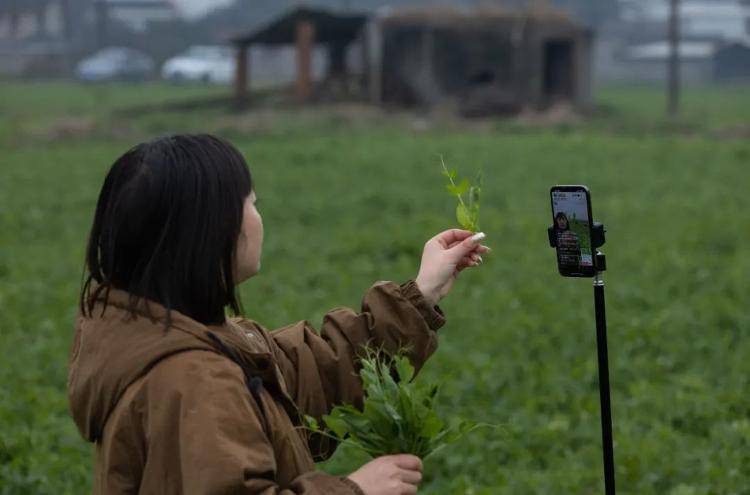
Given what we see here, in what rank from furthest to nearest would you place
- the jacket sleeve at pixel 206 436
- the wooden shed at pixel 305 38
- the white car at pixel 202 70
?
the white car at pixel 202 70 → the wooden shed at pixel 305 38 → the jacket sleeve at pixel 206 436

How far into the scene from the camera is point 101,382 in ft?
7.91

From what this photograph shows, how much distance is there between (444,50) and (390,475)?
99.6 ft

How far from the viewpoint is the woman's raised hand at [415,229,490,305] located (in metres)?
2.86

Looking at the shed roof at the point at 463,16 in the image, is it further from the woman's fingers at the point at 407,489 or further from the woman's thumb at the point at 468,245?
the woman's fingers at the point at 407,489

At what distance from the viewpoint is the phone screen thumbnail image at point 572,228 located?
2720 mm

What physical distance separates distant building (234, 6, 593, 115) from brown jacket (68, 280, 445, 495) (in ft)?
94.5

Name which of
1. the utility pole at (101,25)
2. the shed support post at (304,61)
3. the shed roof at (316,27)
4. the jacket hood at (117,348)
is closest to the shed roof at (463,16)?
the shed roof at (316,27)

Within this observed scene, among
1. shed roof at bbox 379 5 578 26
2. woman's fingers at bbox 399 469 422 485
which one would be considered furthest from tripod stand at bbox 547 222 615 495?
shed roof at bbox 379 5 578 26

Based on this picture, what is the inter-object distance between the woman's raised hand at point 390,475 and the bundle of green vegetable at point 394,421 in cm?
5

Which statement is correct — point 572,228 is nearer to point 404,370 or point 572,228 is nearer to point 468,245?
point 468,245

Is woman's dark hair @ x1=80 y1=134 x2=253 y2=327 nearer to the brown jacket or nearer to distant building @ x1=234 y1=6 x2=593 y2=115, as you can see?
the brown jacket

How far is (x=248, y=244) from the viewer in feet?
8.29

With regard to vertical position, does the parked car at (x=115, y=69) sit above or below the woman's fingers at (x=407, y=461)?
below

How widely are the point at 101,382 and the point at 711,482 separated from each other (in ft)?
11.9
